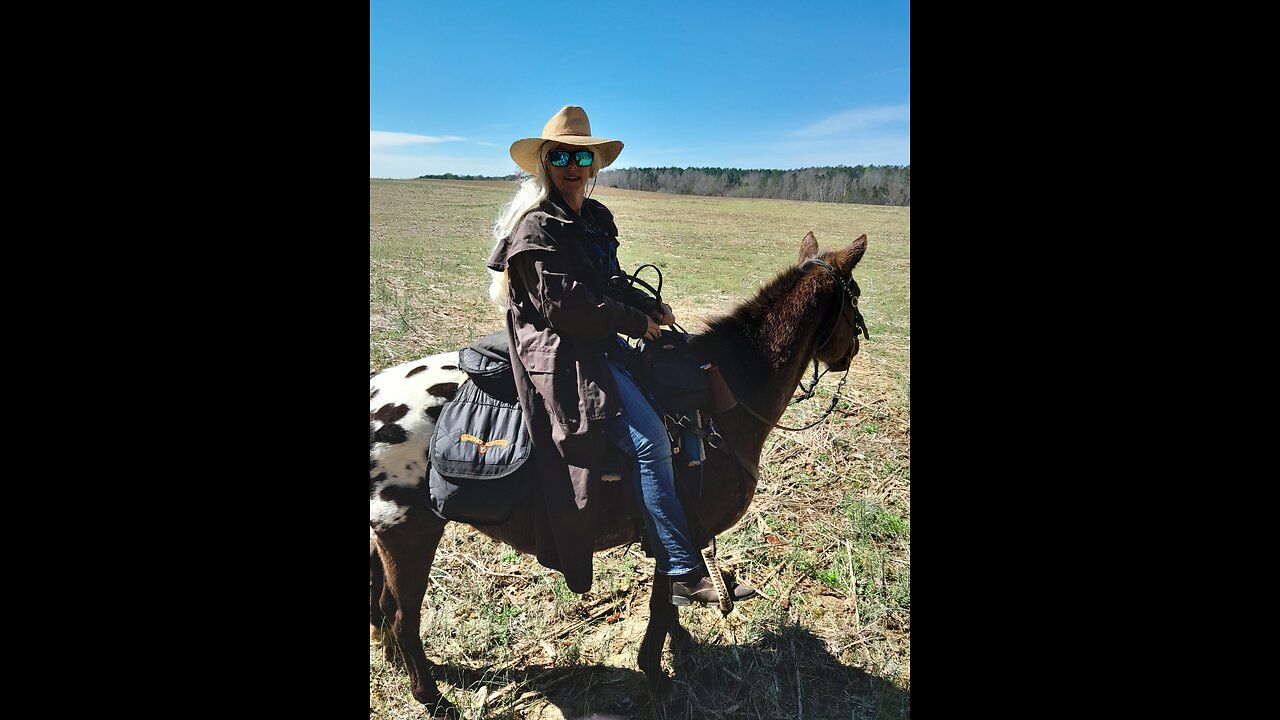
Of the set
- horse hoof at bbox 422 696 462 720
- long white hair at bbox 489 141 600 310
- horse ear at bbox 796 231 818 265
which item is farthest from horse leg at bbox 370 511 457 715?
horse ear at bbox 796 231 818 265

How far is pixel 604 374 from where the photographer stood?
268 cm

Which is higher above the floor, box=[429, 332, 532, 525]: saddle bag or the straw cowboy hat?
the straw cowboy hat

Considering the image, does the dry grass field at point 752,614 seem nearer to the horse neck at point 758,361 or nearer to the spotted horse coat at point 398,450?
the horse neck at point 758,361

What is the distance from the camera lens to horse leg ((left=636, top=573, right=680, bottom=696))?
3.26 metres

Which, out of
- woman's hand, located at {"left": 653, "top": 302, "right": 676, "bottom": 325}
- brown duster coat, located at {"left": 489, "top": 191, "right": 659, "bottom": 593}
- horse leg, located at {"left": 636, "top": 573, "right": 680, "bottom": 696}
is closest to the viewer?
brown duster coat, located at {"left": 489, "top": 191, "right": 659, "bottom": 593}

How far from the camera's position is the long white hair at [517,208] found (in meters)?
2.65

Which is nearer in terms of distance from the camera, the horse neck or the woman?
A: the woman

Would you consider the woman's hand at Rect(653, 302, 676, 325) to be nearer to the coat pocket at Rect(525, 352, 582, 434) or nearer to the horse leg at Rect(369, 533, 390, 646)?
the coat pocket at Rect(525, 352, 582, 434)

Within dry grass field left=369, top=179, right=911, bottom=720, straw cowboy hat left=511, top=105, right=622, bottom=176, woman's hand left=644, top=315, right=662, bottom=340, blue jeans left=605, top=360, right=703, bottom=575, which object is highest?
straw cowboy hat left=511, top=105, right=622, bottom=176

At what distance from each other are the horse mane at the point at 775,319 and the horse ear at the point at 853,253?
0.60 feet

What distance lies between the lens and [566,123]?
2727mm
